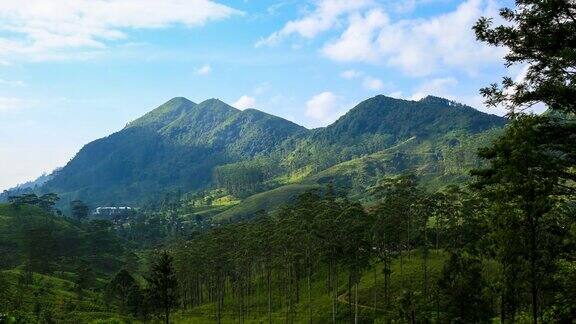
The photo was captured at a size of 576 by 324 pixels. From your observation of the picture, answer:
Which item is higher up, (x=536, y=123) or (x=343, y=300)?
(x=536, y=123)

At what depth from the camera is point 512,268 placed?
104ft

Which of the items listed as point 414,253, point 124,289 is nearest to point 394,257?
point 414,253

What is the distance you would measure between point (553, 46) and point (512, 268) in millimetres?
14150

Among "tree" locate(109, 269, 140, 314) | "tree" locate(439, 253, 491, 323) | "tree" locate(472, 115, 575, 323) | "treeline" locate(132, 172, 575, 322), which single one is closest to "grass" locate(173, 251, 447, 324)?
"treeline" locate(132, 172, 575, 322)

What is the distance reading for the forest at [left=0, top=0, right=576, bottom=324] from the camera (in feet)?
95.3

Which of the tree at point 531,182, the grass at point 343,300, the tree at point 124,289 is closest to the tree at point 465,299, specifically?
the grass at point 343,300

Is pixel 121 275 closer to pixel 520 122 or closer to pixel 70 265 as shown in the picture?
pixel 70 265

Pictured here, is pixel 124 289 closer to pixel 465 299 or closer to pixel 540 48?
pixel 465 299

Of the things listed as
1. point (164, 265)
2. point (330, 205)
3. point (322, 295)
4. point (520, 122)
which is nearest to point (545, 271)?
point (520, 122)

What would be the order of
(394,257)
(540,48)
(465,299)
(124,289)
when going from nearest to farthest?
(540,48) → (465,299) → (394,257) → (124,289)

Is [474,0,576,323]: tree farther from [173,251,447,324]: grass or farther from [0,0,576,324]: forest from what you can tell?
[173,251,447,324]: grass

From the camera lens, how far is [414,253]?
102 meters

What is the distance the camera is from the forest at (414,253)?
95.3 ft

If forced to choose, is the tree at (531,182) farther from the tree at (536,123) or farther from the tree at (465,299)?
the tree at (465,299)
